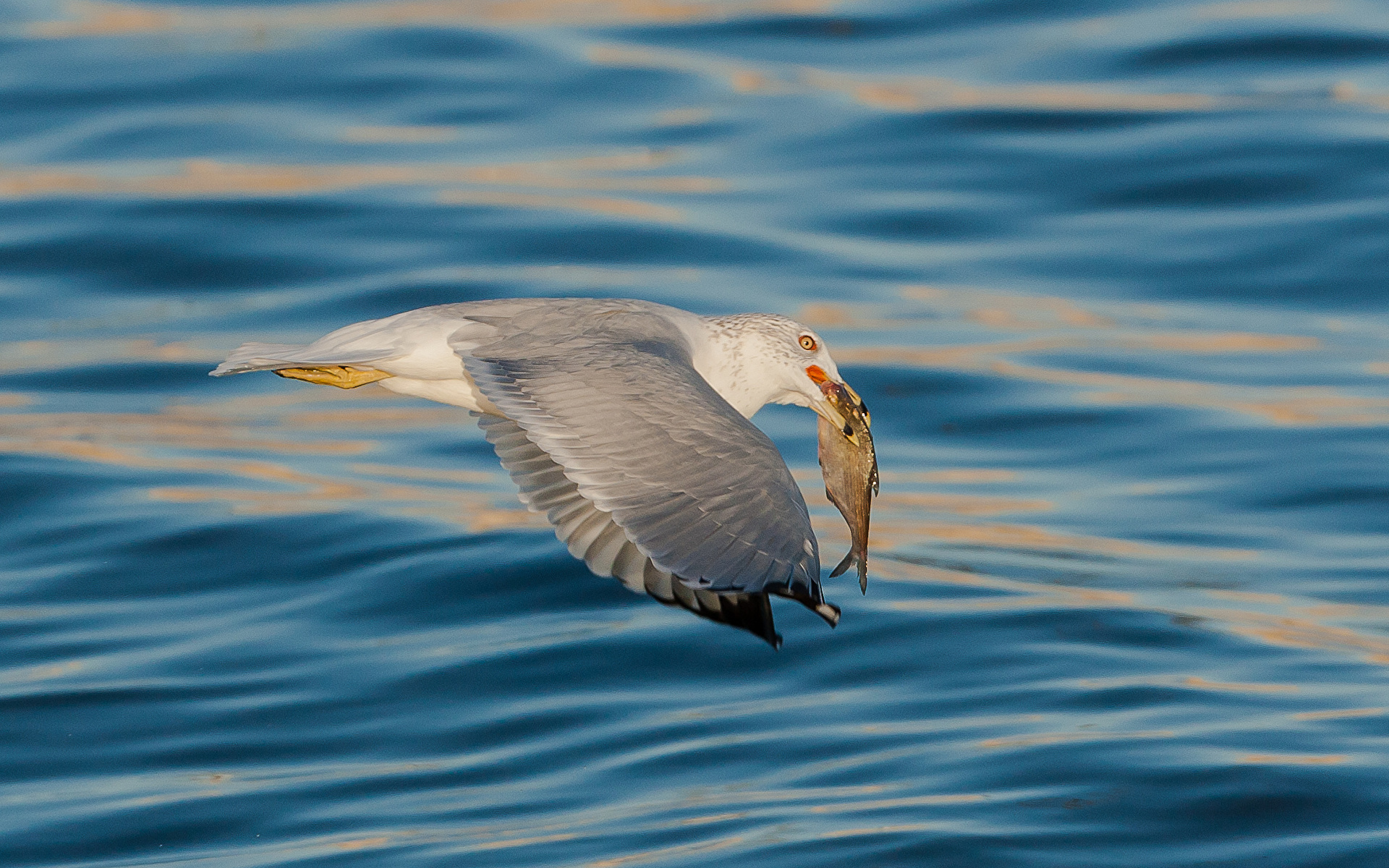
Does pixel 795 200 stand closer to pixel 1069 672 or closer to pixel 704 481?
pixel 1069 672

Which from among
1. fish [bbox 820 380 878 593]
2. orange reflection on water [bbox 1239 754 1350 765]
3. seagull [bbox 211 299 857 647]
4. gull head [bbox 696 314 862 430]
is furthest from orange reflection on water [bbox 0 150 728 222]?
fish [bbox 820 380 878 593]

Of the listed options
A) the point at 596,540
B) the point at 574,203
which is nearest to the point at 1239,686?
the point at 596,540

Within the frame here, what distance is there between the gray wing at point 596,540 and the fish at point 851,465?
46cm

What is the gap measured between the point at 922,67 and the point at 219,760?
11415mm

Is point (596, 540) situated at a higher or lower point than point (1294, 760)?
higher

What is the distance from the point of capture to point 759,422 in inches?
461

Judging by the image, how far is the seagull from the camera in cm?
525

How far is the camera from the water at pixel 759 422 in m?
8.09

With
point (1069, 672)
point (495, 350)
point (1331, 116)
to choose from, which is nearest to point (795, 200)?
Result: point (1331, 116)

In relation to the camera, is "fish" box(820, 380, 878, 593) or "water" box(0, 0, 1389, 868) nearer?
"fish" box(820, 380, 878, 593)

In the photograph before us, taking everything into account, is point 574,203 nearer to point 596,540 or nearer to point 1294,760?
point 1294,760

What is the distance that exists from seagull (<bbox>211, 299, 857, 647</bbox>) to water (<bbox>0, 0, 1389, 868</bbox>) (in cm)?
179

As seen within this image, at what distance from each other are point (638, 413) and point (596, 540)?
791 mm

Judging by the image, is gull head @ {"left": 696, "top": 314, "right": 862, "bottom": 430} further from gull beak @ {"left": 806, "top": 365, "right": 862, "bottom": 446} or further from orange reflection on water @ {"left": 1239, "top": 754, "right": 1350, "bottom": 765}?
orange reflection on water @ {"left": 1239, "top": 754, "right": 1350, "bottom": 765}
